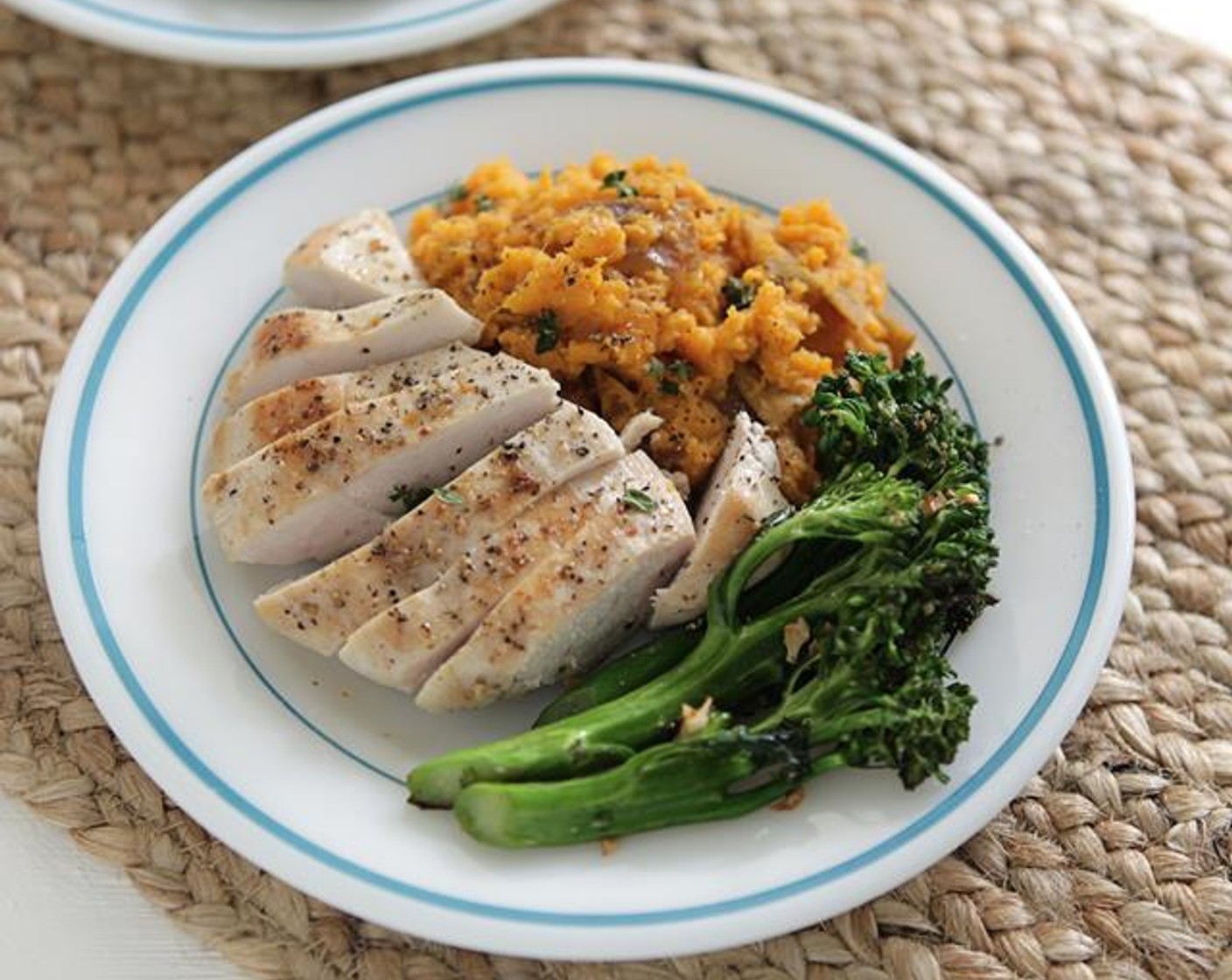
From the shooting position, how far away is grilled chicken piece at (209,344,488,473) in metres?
3.97

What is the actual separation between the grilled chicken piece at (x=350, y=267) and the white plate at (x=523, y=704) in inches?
8.2

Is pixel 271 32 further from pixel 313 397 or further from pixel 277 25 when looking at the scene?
pixel 313 397

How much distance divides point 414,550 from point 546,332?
0.69m

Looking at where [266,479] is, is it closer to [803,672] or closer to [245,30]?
[803,672]

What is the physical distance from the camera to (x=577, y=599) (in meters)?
3.62

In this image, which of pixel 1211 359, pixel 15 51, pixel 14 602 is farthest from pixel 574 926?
pixel 15 51

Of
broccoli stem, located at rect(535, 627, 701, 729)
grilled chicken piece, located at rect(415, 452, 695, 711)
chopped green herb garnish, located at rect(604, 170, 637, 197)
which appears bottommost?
broccoli stem, located at rect(535, 627, 701, 729)

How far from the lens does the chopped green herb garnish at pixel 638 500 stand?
12.3 feet

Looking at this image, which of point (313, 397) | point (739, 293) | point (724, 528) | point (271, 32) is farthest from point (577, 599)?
point (271, 32)

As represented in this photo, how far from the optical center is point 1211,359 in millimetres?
4871

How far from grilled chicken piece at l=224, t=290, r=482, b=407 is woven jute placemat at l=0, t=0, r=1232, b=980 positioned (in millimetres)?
832

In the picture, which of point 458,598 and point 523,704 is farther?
point 523,704

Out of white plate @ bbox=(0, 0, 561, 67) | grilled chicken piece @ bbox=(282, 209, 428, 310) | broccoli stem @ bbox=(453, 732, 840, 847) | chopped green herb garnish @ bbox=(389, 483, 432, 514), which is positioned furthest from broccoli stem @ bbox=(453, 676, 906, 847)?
white plate @ bbox=(0, 0, 561, 67)

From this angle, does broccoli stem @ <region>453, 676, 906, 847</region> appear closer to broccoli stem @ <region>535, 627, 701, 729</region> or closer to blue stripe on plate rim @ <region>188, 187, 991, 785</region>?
broccoli stem @ <region>535, 627, 701, 729</region>
